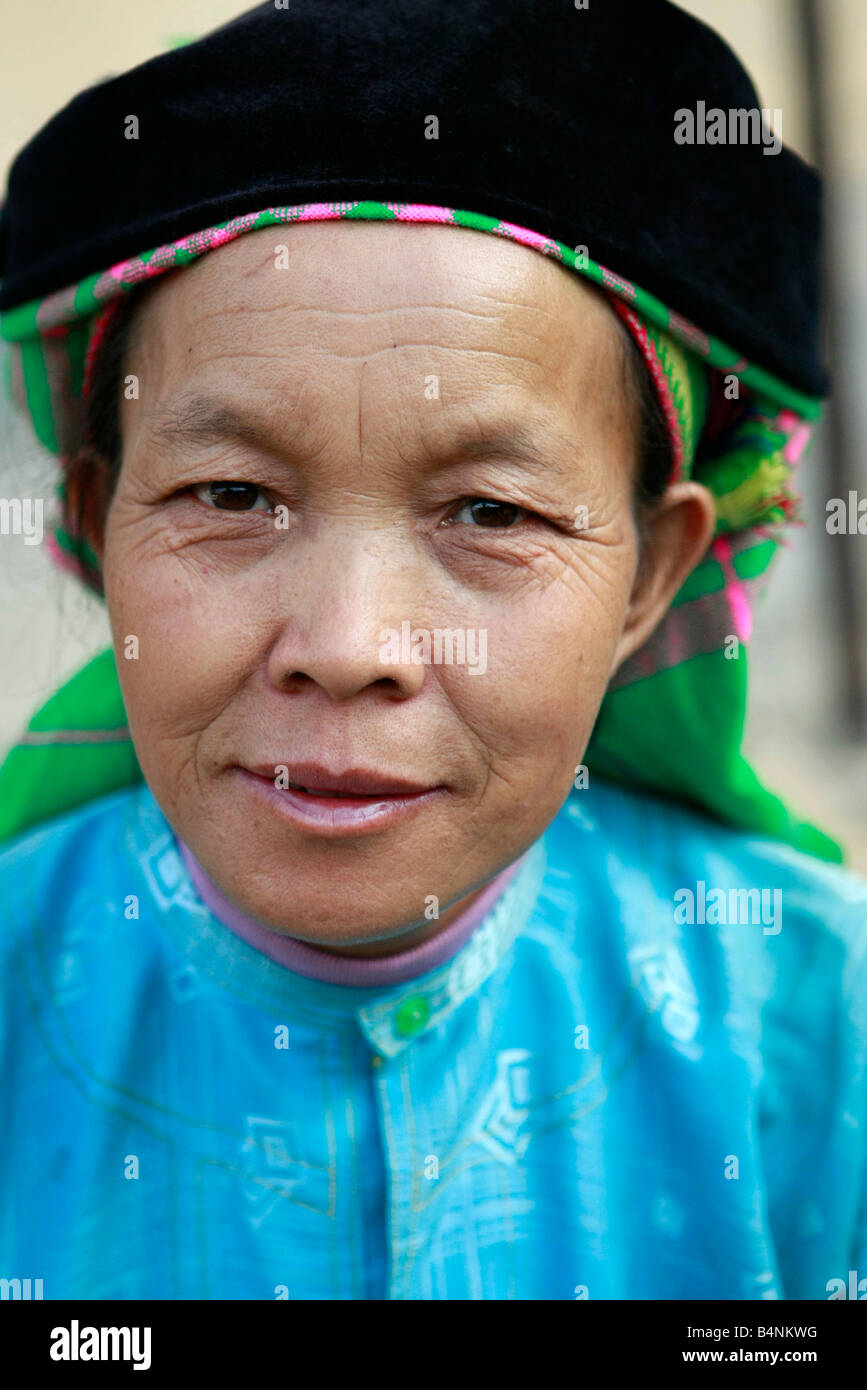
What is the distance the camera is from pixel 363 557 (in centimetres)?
135

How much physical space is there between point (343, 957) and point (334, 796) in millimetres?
382

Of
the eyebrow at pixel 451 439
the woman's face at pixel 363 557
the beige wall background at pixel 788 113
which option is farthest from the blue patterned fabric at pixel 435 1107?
the beige wall background at pixel 788 113

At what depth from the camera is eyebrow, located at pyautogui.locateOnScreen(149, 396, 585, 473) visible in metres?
1.36

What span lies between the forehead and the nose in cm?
19

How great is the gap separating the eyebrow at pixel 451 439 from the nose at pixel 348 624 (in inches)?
5.8

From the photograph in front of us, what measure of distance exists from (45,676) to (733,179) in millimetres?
1389

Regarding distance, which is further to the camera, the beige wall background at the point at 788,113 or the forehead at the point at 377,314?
the beige wall background at the point at 788,113

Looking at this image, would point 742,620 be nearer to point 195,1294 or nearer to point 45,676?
point 45,676

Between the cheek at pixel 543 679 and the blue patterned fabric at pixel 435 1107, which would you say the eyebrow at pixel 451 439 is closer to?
the cheek at pixel 543 679

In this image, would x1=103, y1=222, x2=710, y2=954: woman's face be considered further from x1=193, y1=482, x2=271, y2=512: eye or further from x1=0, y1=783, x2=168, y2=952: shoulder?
x1=0, y1=783, x2=168, y2=952: shoulder

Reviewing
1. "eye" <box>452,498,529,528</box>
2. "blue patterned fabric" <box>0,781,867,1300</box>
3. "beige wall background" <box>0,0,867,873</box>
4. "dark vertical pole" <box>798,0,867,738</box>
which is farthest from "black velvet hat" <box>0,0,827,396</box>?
"dark vertical pole" <box>798,0,867,738</box>

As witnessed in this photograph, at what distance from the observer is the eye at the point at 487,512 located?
1.45 metres

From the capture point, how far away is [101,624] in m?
2.03
